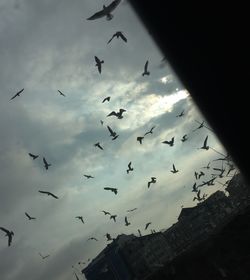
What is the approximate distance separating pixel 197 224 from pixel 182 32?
118451 millimetres

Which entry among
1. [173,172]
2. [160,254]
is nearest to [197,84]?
[173,172]

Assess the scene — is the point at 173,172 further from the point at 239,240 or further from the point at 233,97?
the point at 233,97

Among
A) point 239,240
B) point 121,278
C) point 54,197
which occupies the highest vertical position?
point 54,197

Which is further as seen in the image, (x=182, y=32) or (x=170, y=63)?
(x=170, y=63)

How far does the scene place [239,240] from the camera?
5400 cm

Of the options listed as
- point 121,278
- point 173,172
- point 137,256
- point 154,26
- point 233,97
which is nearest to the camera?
point 233,97

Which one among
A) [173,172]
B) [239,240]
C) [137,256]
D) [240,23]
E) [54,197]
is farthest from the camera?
[137,256]

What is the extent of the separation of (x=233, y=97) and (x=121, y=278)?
90031 millimetres

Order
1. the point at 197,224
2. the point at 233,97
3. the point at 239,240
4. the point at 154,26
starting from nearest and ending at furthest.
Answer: the point at 233,97
the point at 154,26
the point at 239,240
the point at 197,224

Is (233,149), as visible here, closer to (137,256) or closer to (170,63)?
(170,63)

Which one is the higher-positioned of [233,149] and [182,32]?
[182,32]

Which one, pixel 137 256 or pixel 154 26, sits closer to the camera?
pixel 154 26

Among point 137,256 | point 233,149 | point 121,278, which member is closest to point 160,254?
point 137,256

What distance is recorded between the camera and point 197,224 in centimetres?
11594
